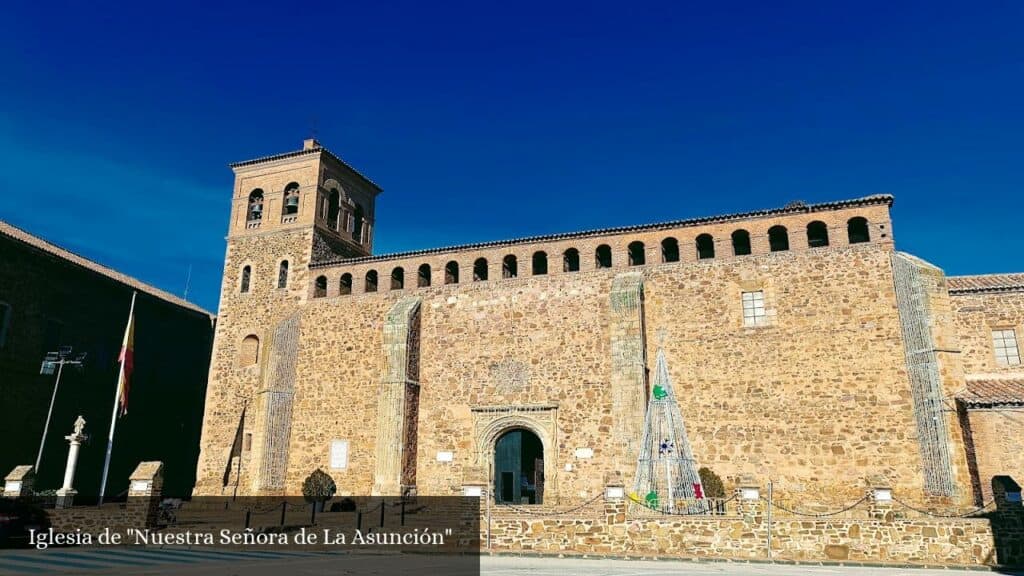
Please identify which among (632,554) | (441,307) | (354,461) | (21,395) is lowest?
(632,554)

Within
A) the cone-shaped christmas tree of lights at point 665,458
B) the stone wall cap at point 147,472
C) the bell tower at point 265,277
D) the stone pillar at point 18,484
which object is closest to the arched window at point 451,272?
the bell tower at point 265,277

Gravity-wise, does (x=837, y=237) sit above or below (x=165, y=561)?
above

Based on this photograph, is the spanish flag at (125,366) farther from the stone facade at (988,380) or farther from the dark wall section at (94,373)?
the stone facade at (988,380)

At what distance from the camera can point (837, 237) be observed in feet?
70.1

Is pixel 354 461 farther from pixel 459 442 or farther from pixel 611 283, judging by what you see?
pixel 611 283

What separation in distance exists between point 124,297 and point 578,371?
A: 66.4 ft

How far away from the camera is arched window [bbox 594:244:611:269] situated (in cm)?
2394

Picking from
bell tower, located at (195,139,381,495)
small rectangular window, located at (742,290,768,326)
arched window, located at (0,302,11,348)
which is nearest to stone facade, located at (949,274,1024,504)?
small rectangular window, located at (742,290,768,326)

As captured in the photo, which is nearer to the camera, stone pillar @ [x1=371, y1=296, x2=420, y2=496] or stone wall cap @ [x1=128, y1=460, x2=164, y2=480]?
stone wall cap @ [x1=128, y1=460, x2=164, y2=480]

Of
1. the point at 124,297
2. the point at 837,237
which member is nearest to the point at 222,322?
the point at 124,297

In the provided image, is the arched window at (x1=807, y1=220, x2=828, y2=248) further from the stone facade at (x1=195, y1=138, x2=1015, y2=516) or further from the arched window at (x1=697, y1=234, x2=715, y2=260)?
the arched window at (x1=697, y1=234, x2=715, y2=260)

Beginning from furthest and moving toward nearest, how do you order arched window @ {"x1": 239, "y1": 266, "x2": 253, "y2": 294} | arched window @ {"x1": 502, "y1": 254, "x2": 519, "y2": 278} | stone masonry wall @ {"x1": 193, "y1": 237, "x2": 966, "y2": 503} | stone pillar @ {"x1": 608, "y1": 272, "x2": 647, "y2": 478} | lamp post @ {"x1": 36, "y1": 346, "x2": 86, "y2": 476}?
arched window @ {"x1": 239, "y1": 266, "x2": 253, "y2": 294}
arched window @ {"x1": 502, "y1": 254, "x2": 519, "y2": 278}
lamp post @ {"x1": 36, "y1": 346, "x2": 86, "y2": 476}
stone pillar @ {"x1": 608, "y1": 272, "x2": 647, "y2": 478}
stone masonry wall @ {"x1": 193, "y1": 237, "x2": 966, "y2": 503}

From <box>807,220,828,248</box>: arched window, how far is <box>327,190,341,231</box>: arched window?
18438 mm

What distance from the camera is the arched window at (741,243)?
73.9ft
